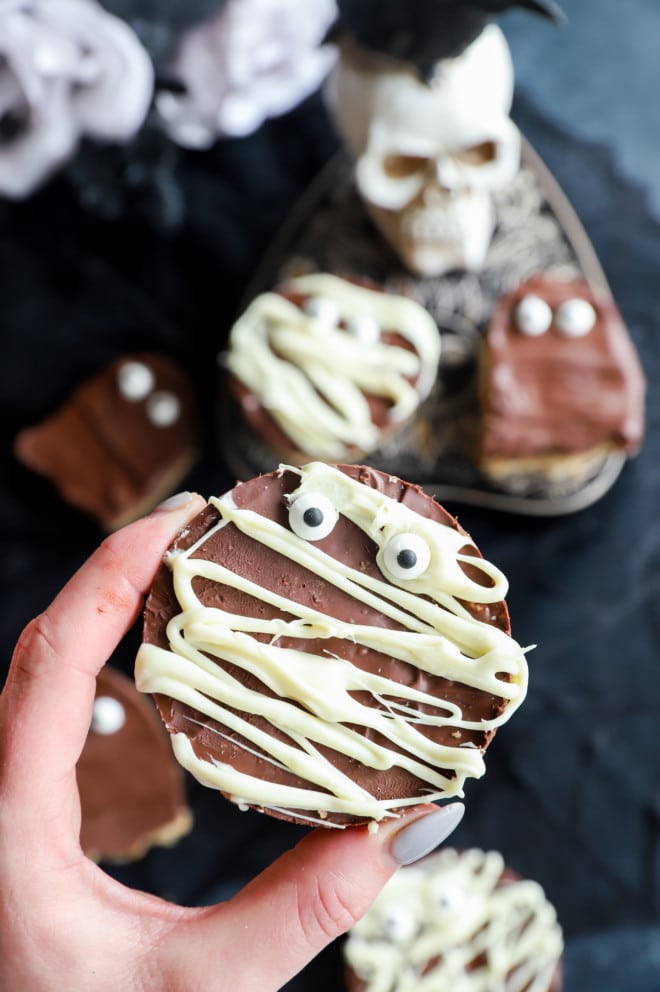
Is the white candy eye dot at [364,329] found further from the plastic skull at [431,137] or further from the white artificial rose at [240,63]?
the white artificial rose at [240,63]

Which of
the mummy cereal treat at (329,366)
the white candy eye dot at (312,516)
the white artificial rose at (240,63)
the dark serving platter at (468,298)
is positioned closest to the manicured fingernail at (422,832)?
the white candy eye dot at (312,516)

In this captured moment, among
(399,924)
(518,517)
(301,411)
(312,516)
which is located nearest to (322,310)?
(301,411)

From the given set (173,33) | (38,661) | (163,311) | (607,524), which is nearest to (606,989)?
(607,524)

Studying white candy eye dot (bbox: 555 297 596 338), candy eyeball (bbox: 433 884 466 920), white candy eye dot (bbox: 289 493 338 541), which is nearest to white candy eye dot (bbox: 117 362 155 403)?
white candy eye dot (bbox: 555 297 596 338)

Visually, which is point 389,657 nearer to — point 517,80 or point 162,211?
point 162,211

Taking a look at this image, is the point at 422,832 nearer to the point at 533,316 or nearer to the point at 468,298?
the point at 533,316

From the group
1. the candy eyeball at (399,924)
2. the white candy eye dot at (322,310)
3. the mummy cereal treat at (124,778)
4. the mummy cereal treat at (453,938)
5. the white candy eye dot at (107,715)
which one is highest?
the white candy eye dot at (322,310)
